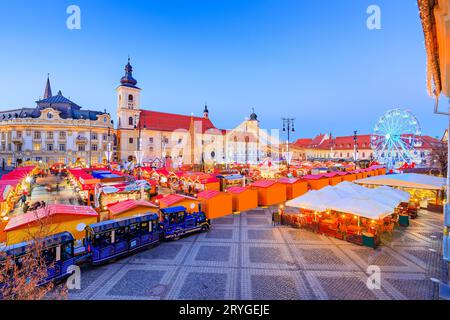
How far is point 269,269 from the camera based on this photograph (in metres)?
9.67

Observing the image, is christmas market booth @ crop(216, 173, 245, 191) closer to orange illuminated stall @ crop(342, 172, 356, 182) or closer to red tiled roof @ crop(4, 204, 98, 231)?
orange illuminated stall @ crop(342, 172, 356, 182)

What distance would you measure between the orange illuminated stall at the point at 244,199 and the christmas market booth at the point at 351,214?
15.4 ft

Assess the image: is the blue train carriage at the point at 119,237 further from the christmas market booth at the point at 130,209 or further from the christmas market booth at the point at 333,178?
the christmas market booth at the point at 333,178

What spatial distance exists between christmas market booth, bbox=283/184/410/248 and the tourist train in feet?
22.1

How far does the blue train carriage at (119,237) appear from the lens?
10.0 meters

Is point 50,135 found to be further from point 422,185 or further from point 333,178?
point 422,185

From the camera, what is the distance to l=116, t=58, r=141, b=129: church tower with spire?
62.5 metres

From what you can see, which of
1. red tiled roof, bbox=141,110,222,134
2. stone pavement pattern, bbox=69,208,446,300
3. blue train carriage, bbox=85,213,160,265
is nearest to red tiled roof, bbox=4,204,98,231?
blue train carriage, bbox=85,213,160,265

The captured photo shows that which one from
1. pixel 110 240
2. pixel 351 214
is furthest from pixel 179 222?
pixel 351 214

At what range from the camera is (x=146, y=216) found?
1190 centimetres

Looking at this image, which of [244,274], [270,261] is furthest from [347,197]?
[244,274]
